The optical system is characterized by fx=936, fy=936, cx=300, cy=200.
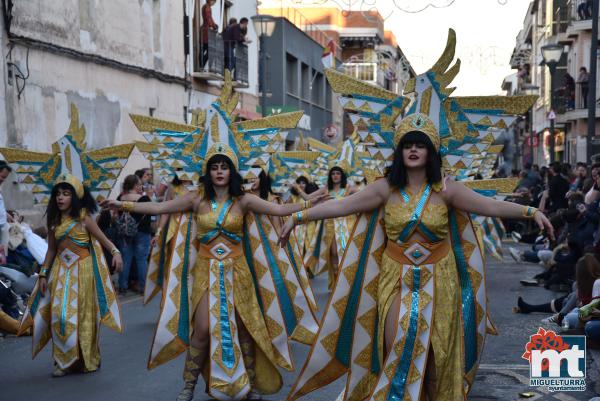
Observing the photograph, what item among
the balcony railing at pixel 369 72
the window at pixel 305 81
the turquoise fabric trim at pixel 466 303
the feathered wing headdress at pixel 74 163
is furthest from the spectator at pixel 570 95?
the turquoise fabric trim at pixel 466 303

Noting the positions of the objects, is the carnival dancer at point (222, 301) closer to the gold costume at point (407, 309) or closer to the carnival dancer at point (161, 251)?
the gold costume at point (407, 309)

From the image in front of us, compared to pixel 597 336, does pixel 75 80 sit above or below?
above

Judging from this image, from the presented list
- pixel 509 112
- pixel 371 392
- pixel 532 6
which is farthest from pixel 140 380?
pixel 532 6

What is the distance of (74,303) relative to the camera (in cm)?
832

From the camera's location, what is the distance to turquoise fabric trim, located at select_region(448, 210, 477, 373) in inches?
232

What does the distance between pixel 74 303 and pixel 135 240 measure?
582 centimetres

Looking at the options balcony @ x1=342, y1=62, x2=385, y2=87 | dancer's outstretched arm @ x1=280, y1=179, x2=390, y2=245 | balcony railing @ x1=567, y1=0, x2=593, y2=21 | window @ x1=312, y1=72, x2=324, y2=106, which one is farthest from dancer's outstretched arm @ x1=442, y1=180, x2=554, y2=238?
balcony @ x1=342, y1=62, x2=385, y2=87

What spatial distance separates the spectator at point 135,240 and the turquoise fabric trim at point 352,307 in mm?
7864

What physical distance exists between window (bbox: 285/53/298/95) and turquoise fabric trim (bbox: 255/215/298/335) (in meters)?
34.2

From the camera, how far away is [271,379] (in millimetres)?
7078

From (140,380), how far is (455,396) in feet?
10.7

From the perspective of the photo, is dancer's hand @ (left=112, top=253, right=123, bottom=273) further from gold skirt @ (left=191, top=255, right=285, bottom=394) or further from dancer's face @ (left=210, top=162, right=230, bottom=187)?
dancer's face @ (left=210, top=162, right=230, bottom=187)

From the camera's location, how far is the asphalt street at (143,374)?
726 centimetres

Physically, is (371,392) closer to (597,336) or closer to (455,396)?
(455,396)
